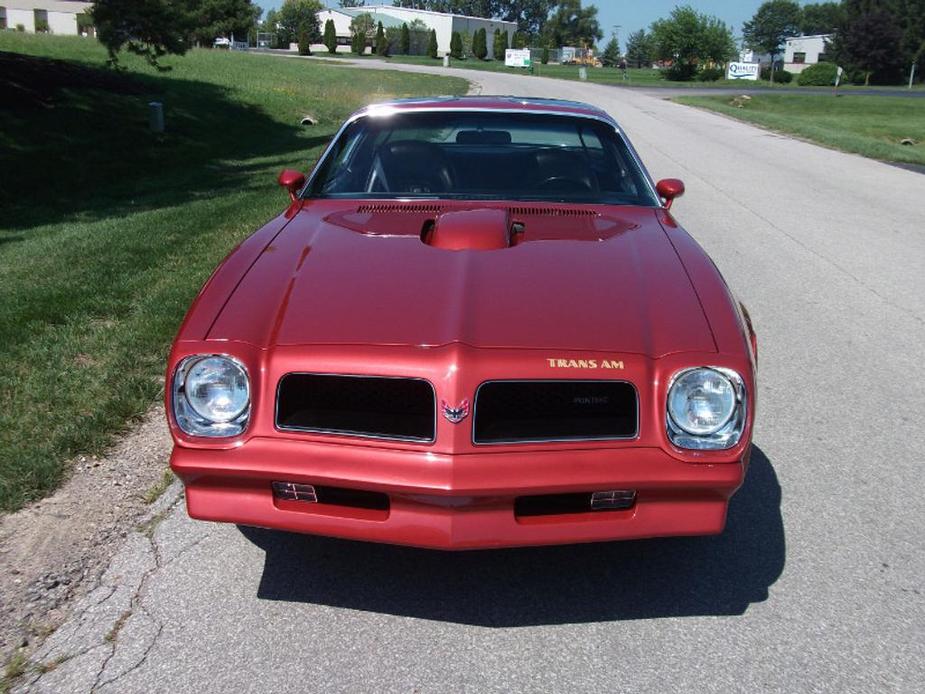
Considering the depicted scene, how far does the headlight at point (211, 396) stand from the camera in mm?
2754

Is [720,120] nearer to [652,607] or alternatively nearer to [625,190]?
[625,190]

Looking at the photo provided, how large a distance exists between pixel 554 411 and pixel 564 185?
1768 mm

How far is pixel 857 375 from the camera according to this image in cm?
523

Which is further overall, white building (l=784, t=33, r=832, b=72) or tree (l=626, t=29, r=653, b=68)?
tree (l=626, t=29, r=653, b=68)

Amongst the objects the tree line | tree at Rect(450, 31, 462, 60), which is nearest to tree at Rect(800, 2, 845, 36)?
the tree line

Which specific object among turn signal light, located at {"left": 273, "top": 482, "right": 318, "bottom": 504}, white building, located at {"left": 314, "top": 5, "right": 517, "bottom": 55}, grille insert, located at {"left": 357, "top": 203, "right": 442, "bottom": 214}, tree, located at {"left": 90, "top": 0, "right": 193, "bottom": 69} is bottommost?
turn signal light, located at {"left": 273, "top": 482, "right": 318, "bottom": 504}

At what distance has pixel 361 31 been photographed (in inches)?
3629

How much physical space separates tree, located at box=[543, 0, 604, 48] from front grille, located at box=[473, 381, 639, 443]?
5454 inches

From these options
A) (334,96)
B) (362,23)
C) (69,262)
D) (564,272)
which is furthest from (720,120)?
(362,23)

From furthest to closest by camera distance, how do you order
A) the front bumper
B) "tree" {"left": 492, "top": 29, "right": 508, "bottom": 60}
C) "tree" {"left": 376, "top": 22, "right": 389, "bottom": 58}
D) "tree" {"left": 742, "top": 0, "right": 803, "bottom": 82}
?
1. "tree" {"left": 742, "top": 0, "right": 803, "bottom": 82}
2. "tree" {"left": 492, "top": 29, "right": 508, "bottom": 60}
3. "tree" {"left": 376, "top": 22, "right": 389, "bottom": 58}
4. the front bumper

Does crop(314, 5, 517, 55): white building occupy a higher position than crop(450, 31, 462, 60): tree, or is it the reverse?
crop(314, 5, 517, 55): white building

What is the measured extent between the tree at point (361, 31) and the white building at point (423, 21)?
182 inches

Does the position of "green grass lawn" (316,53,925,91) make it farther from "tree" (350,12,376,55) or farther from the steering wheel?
the steering wheel

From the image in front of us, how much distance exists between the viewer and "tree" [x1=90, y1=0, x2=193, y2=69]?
49.8ft
